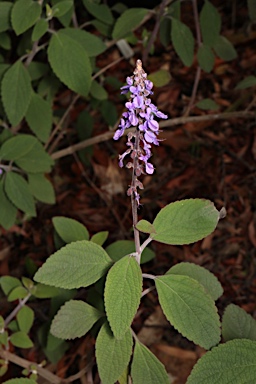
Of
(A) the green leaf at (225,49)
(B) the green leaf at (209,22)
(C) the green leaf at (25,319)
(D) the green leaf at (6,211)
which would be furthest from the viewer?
(A) the green leaf at (225,49)

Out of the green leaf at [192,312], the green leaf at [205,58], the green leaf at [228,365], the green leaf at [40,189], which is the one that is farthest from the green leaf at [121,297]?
the green leaf at [205,58]

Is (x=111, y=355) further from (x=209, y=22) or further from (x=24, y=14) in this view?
(x=209, y=22)

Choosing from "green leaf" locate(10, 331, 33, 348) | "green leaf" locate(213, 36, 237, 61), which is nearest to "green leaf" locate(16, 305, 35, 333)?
"green leaf" locate(10, 331, 33, 348)

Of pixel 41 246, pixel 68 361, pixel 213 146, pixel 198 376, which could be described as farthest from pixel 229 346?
pixel 213 146

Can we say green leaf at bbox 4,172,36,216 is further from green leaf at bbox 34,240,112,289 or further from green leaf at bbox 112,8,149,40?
green leaf at bbox 34,240,112,289

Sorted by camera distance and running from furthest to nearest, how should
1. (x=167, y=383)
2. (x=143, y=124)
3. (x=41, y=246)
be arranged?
(x=41, y=246) → (x=167, y=383) → (x=143, y=124)

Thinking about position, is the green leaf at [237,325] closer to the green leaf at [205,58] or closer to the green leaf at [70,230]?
the green leaf at [70,230]

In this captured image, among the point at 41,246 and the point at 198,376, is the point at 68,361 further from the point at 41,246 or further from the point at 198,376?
the point at 198,376
